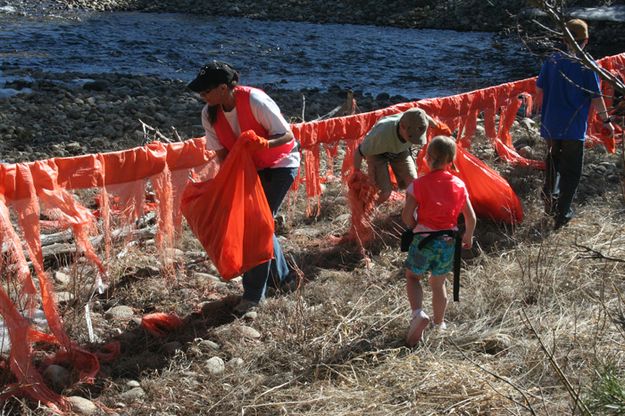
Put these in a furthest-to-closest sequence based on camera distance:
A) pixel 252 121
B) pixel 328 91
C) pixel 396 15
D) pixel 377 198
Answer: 1. pixel 396 15
2. pixel 328 91
3. pixel 377 198
4. pixel 252 121

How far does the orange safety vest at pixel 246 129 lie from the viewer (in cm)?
466

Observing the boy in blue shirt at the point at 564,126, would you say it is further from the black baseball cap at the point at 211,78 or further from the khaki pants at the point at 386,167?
the black baseball cap at the point at 211,78

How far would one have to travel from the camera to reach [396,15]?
24750mm

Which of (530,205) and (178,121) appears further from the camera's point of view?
(178,121)

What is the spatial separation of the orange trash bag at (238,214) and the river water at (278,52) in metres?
10.4

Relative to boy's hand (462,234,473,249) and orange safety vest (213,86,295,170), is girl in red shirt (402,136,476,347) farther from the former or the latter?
orange safety vest (213,86,295,170)

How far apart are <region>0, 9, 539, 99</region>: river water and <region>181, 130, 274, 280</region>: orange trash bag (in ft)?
34.1

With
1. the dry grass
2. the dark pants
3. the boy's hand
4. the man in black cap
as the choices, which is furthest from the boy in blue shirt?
the man in black cap

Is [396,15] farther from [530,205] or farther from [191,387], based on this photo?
[191,387]

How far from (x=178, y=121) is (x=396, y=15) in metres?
14.9

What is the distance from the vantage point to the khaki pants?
5680 millimetres

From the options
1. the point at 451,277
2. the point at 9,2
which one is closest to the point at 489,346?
the point at 451,277

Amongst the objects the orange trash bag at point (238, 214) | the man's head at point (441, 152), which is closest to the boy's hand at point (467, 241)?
the man's head at point (441, 152)

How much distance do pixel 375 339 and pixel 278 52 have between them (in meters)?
15.8
